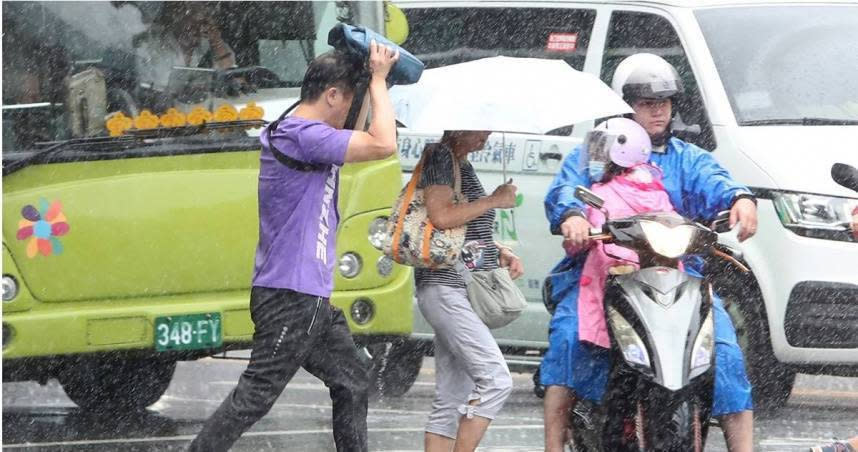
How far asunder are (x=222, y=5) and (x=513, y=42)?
6.39ft

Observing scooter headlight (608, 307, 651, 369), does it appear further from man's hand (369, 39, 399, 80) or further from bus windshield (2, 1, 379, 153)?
bus windshield (2, 1, 379, 153)

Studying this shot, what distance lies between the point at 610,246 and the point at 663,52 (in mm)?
3519

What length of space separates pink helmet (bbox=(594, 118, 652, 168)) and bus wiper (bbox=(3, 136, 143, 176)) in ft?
10.3

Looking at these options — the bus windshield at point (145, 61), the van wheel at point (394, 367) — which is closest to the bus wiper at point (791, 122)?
the bus windshield at point (145, 61)

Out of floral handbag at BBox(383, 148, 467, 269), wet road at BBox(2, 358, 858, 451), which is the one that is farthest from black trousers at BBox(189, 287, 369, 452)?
wet road at BBox(2, 358, 858, 451)

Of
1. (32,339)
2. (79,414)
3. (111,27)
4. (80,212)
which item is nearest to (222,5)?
(111,27)

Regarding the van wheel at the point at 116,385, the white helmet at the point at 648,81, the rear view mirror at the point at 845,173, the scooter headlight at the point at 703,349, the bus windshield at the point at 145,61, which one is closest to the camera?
the scooter headlight at the point at 703,349

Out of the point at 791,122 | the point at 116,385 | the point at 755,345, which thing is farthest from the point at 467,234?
the point at 116,385

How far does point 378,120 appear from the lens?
20.3ft

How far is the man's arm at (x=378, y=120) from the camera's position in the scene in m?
6.15

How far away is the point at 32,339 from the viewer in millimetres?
8711

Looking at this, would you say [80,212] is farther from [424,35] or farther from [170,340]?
[424,35]

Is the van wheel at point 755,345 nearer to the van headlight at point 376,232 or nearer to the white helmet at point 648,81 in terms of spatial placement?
the van headlight at point 376,232

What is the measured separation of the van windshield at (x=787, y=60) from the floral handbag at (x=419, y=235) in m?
2.95
